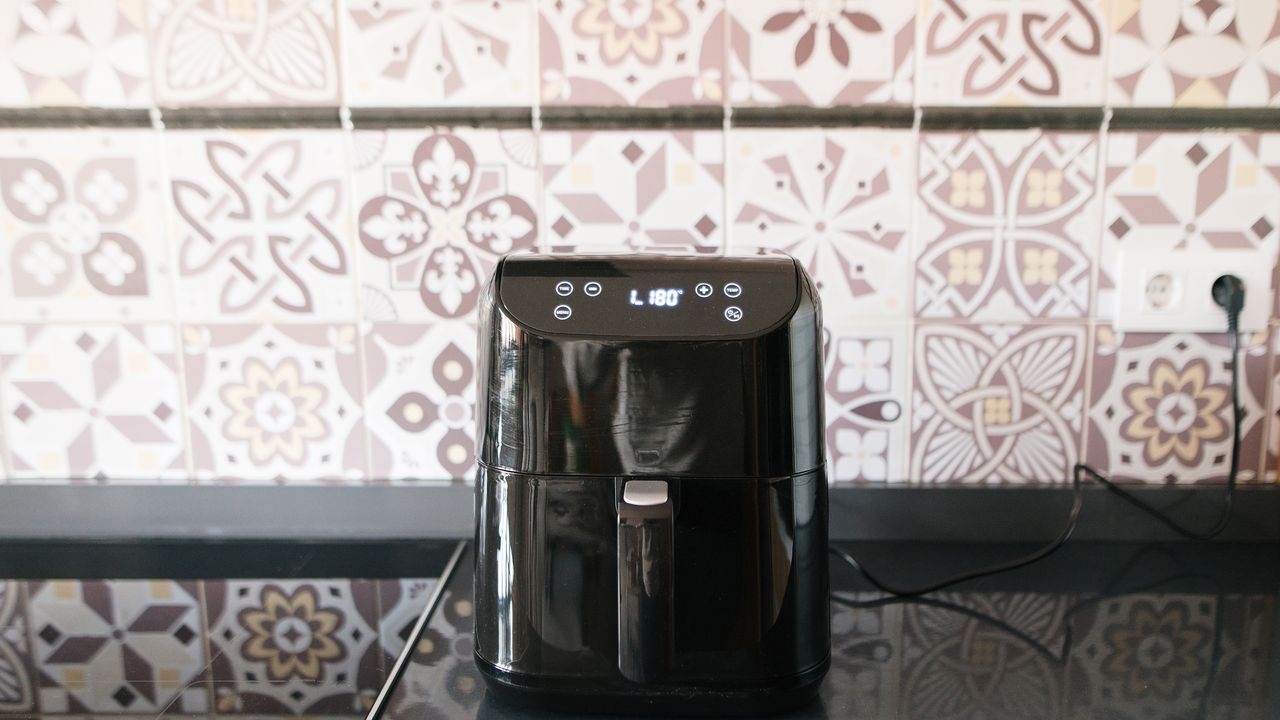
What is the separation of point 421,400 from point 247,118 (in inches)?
12.2

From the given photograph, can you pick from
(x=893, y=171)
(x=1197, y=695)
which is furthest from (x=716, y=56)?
(x=1197, y=695)

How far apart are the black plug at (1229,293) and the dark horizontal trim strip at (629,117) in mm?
487

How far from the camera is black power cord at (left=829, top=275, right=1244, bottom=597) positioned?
737mm

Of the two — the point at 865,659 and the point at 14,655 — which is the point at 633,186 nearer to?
the point at 865,659

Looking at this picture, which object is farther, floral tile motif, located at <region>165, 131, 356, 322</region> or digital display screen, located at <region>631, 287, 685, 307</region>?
floral tile motif, located at <region>165, 131, 356, 322</region>

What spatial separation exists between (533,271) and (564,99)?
0.32 metres

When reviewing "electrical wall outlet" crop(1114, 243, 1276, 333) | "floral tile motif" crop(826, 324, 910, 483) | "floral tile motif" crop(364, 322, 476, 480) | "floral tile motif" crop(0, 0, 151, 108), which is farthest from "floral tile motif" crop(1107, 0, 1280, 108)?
"floral tile motif" crop(0, 0, 151, 108)

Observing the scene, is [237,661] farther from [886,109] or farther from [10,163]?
[886,109]

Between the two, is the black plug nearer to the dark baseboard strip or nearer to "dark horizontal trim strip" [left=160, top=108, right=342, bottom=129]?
the dark baseboard strip

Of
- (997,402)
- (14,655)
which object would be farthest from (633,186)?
(14,655)

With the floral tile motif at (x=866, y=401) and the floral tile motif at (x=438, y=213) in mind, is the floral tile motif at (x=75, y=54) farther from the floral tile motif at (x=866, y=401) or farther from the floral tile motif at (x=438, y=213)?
the floral tile motif at (x=866, y=401)

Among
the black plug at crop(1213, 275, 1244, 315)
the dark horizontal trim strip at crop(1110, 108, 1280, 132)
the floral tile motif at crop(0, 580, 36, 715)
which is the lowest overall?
the floral tile motif at crop(0, 580, 36, 715)

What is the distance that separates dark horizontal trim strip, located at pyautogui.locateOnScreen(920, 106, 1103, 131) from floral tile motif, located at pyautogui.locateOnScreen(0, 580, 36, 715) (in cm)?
85

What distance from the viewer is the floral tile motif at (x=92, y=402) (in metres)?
0.81
